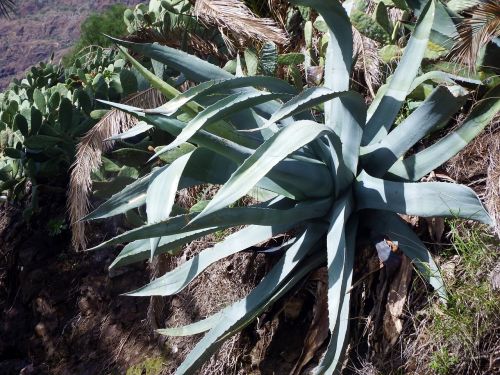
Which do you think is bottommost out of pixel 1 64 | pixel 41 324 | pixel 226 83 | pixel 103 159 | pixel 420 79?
pixel 1 64

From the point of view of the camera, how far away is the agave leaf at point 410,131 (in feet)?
9.15

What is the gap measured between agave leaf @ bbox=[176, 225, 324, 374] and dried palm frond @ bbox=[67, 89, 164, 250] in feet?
3.87

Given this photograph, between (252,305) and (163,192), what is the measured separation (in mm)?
636

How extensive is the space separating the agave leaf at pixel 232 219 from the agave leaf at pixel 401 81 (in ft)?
1.25

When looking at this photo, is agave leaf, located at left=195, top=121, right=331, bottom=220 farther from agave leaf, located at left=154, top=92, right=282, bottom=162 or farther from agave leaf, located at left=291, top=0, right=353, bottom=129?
agave leaf, located at left=291, top=0, right=353, bottom=129

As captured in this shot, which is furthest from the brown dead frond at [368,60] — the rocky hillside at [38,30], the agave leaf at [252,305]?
the rocky hillside at [38,30]

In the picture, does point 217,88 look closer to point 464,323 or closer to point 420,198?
point 420,198

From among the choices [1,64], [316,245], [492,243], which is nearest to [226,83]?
[316,245]

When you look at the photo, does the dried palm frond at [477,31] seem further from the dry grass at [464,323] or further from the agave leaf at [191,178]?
the agave leaf at [191,178]

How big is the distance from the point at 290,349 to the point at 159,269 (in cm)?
91

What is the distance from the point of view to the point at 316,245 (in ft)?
9.91

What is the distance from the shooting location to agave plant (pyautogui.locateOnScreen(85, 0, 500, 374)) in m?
2.62

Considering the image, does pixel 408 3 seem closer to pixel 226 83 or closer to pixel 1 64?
pixel 226 83

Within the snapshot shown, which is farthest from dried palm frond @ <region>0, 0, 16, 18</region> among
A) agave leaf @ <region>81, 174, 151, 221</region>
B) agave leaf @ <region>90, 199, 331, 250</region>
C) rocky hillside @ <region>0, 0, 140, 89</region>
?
rocky hillside @ <region>0, 0, 140, 89</region>
